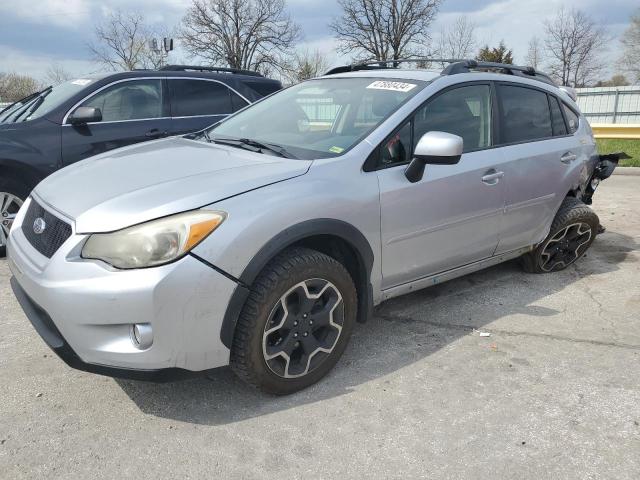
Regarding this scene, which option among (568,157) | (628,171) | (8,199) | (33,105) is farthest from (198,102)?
(628,171)

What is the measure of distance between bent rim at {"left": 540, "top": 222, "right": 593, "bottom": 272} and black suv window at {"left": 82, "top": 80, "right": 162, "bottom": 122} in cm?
410

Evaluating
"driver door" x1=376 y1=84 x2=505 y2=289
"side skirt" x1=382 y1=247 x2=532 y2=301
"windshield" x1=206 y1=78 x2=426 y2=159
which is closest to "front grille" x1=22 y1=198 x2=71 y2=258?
"windshield" x1=206 y1=78 x2=426 y2=159

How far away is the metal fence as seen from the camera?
20172 millimetres

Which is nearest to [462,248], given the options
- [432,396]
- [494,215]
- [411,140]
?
[494,215]

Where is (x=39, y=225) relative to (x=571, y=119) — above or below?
below

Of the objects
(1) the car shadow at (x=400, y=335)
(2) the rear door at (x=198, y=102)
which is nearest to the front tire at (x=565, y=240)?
(1) the car shadow at (x=400, y=335)

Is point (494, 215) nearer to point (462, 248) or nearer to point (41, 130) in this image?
point (462, 248)

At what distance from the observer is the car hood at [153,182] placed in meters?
2.36

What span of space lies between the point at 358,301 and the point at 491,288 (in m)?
1.72

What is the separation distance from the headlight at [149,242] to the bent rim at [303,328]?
55 centimetres

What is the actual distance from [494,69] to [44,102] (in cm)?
432

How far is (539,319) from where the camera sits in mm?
3803

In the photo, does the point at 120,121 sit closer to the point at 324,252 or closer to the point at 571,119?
the point at 324,252

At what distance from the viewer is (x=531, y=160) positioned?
3.95 m
